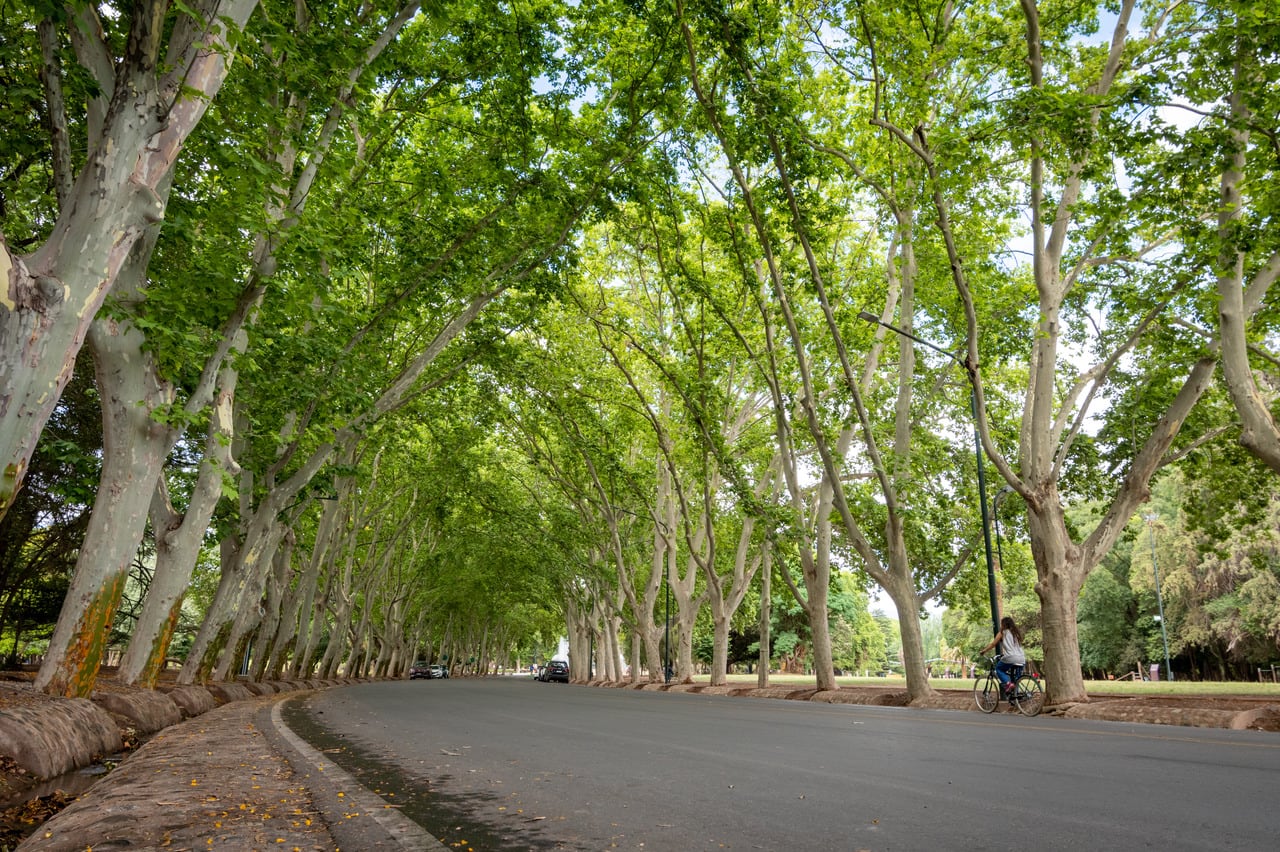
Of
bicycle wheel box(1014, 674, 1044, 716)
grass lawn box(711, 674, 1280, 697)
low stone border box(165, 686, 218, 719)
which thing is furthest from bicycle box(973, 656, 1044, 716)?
low stone border box(165, 686, 218, 719)

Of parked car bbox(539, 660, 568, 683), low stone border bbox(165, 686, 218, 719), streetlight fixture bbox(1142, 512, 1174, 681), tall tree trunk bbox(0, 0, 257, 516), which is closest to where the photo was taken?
tall tree trunk bbox(0, 0, 257, 516)

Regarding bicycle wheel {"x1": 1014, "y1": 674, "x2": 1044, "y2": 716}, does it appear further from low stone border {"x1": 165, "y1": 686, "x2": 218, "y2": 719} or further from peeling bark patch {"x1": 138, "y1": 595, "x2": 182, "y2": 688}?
peeling bark patch {"x1": 138, "y1": 595, "x2": 182, "y2": 688}

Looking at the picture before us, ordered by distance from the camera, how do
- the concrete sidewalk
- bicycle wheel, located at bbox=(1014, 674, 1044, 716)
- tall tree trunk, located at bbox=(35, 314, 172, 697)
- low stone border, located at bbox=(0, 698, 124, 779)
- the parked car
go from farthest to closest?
the parked car < bicycle wheel, located at bbox=(1014, 674, 1044, 716) < tall tree trunk, located at bbox=(35, 314, 172, 697) < low stone border, located at bbox=(0, 698, 124, 779) < the concrete sidewalk

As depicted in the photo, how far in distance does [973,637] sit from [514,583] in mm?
37180

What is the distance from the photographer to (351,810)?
347 cm

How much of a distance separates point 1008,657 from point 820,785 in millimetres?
10037

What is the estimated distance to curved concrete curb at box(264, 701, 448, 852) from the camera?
2.91 metres

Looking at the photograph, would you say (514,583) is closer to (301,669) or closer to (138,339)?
(301,669)

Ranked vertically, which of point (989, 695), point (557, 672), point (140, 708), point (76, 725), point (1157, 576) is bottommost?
point (557, 672)

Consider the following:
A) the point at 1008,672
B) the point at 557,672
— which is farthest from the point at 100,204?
→ the point at 557,672

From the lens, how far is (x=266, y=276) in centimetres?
891

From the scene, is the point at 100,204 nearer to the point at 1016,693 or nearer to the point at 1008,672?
the point at 1008,672

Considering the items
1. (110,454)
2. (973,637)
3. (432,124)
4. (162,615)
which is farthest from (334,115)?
(973,637)

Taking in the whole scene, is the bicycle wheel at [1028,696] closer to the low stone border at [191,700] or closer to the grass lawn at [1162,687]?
the grass lawn at [1162,687]
